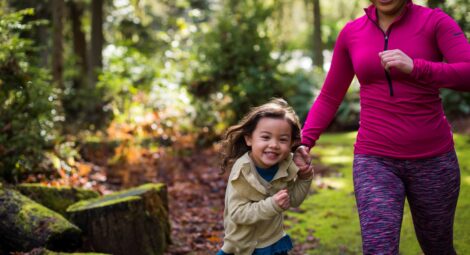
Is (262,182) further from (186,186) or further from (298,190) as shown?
(186,186)

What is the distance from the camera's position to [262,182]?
334cm

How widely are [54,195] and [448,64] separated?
4343 mm

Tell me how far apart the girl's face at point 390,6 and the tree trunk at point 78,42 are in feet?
56.6

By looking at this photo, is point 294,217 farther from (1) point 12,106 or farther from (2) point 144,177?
(1) point 12,106

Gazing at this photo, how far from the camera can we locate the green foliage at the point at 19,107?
6504mm

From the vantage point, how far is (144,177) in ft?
29.5

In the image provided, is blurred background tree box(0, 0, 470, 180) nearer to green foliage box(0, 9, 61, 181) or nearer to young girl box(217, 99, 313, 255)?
green foliage box(0, 9, 61, 181)

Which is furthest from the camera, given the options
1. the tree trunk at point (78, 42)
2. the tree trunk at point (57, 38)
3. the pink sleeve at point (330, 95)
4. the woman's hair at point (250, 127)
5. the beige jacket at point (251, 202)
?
the tree trunk at point (78, 42)

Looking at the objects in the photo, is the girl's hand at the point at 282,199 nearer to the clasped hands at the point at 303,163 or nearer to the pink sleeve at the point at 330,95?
the clasped hands at the point at 303,163

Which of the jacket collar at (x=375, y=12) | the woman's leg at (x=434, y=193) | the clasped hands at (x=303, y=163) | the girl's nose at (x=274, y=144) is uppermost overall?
the jacket collar at (x=375, y=12)

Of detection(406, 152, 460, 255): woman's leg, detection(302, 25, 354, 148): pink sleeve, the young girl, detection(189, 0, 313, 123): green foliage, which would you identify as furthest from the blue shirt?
detection(189, 0, 313, 123): green foliage

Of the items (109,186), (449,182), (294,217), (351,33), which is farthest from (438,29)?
(109,186)

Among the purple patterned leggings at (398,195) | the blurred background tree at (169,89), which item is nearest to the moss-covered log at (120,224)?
the blurred background tree at (169,89)

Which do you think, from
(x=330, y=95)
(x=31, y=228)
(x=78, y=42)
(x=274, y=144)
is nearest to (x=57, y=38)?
(x=31, y=228)
